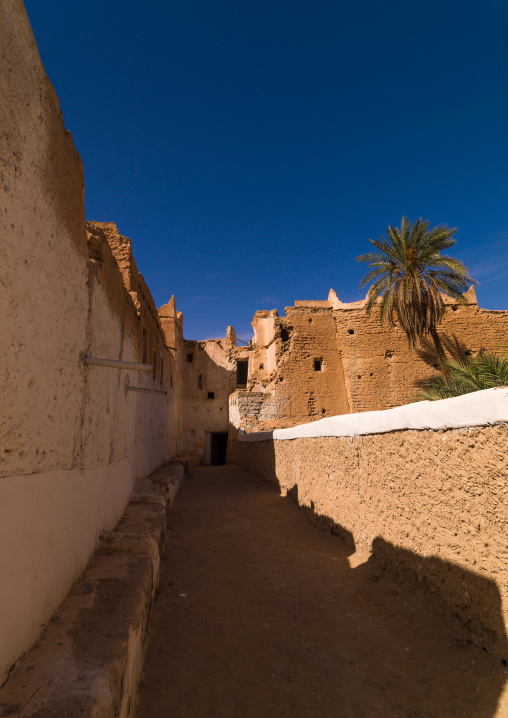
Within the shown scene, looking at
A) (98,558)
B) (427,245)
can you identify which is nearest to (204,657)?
(98,558)

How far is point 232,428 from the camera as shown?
16.8m

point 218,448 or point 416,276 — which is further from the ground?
point 416,276

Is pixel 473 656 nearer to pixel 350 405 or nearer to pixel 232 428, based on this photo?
pixel 350 405

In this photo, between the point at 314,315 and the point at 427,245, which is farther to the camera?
the point at 314,315

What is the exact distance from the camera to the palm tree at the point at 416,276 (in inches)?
556

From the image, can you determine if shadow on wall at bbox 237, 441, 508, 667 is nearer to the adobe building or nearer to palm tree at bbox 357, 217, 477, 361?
the adobe building

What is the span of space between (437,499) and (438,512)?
99mm

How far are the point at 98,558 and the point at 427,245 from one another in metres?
14.5

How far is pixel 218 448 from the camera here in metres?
23.8

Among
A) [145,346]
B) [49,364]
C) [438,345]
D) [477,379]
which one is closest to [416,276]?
[438,345]

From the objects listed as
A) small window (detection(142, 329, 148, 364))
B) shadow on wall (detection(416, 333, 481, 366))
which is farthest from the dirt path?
shadow on wall (detection(416, 333, 481, 366))

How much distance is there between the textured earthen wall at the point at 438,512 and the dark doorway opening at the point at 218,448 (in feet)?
59.6

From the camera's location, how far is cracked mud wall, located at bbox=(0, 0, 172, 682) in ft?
6.15

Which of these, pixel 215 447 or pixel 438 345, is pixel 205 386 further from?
pixel 438 345
